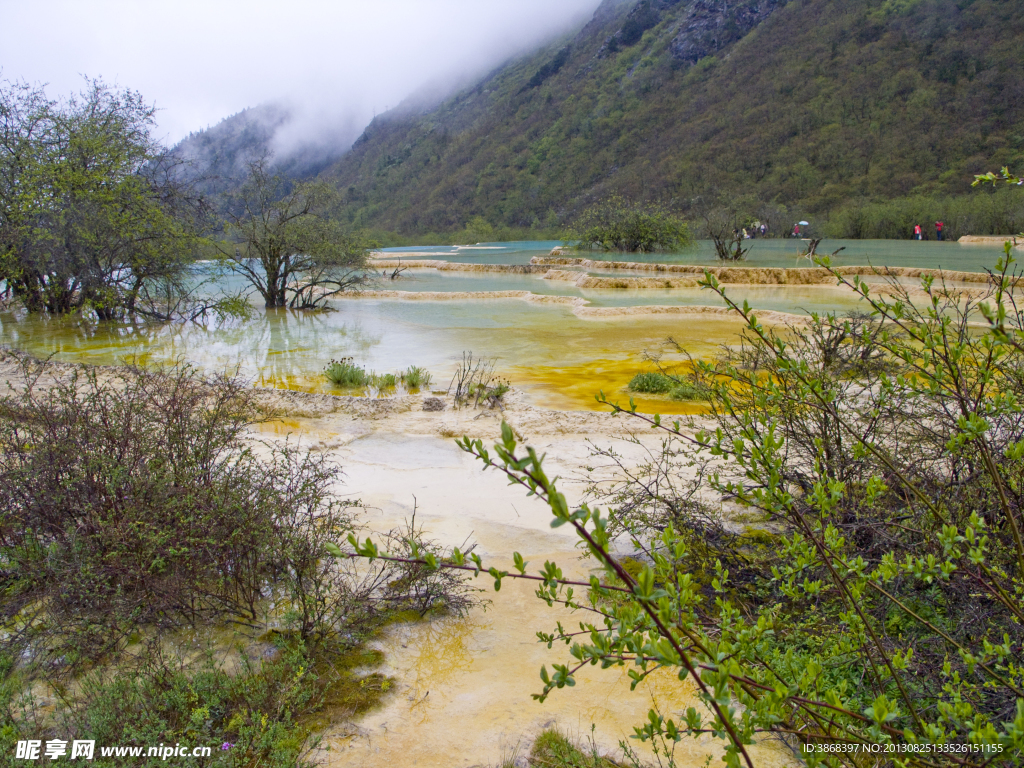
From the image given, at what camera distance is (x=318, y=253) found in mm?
21672

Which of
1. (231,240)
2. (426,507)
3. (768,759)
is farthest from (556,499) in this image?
(231,240)

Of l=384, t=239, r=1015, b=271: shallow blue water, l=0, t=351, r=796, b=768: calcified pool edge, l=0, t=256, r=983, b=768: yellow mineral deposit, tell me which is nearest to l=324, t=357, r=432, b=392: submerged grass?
l=0, t=256, r=983, b=768: yellow mineral deposit

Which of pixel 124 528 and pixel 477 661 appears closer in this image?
pixel 124 528

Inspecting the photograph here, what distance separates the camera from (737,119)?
79.9 m

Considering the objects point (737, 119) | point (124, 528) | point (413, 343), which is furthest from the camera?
point (737, 119)

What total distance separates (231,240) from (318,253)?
3.31m

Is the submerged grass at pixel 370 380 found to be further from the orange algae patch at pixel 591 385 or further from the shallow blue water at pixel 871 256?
the shallow blue water at pixel 871 256

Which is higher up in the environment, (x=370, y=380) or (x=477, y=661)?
(x=370, y=380)

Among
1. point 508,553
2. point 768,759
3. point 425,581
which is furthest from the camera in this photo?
point 508,553

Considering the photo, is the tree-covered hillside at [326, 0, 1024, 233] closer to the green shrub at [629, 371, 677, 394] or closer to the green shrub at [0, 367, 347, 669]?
the green shrub at [629, 371, 677, 394]

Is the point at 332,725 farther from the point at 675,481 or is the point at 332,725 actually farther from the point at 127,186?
the point at 127,186

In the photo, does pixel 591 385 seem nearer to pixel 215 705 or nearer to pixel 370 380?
→ pixel 370 380

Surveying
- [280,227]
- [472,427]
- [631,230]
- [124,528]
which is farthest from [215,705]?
[631,230]

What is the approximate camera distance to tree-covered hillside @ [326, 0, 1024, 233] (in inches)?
2420
